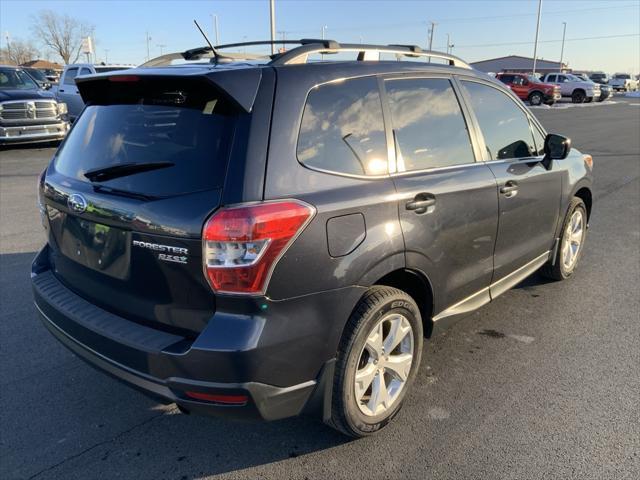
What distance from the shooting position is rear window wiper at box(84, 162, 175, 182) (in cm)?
240

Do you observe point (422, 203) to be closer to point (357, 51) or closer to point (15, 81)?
point (357, 51)

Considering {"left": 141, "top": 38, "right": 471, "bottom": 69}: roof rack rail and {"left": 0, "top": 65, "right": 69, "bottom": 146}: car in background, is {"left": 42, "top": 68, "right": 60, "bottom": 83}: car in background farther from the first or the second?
{"left": 141, "top": 38, "right": 471, "bottom": 69}: roof rack rail

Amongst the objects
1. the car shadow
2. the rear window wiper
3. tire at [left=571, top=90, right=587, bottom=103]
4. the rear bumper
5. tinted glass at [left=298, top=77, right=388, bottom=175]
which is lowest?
tire at [left=571, top=90, right=587, bottom=103]

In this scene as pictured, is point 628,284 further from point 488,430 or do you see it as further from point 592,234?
point 488,430

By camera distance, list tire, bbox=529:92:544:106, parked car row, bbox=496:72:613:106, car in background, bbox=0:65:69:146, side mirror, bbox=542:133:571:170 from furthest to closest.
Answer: tire, bbox=529:92:544:106 → parked car row, bbox=496:72:613:106 → car in background, bbox=0:65:69:146 → side mirror, bbox=542:133:571:170

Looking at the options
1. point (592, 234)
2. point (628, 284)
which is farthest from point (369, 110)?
point (592, 234)

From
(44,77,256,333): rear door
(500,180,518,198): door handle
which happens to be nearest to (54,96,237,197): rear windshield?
(44,77,256,333): rear door

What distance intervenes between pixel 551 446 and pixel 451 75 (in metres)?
2.25

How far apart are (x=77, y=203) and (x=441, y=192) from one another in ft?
6.34

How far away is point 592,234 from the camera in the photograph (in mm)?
6586

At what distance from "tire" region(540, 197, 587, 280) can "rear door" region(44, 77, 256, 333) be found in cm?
346

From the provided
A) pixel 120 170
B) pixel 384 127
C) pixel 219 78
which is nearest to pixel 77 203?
pixel 120 170

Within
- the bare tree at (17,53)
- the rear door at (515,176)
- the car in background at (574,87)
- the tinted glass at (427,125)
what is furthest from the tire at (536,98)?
the bare tree at (17,53)

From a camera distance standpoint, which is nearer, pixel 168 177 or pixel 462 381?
pixel 168 177
